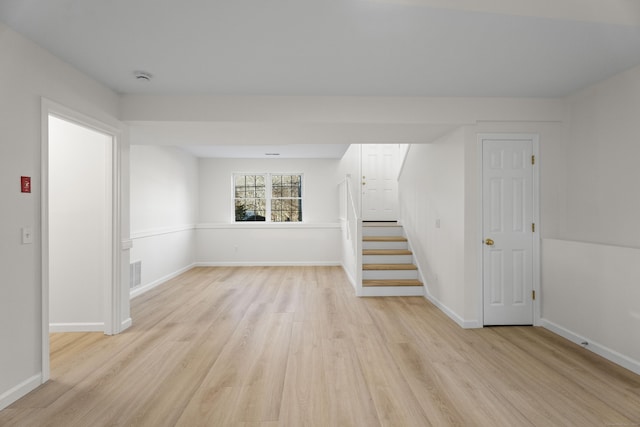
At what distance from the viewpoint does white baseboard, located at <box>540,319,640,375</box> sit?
268 cm

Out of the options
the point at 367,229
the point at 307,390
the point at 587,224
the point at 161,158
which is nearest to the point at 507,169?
the point at 587,224

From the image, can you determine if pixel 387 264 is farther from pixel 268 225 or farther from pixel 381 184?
pixel 268 225

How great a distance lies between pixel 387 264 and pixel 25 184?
14.7ft

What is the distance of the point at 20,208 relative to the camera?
235cm

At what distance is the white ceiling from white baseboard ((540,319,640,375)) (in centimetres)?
245

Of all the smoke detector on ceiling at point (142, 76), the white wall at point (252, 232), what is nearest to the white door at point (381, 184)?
the white wall at point (252, 232)

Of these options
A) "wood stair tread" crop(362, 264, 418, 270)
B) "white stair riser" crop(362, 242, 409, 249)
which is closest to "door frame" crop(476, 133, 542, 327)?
"wood stair tread" crop(362, 264, 418, 270)

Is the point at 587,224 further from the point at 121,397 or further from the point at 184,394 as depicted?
the point at 121,397

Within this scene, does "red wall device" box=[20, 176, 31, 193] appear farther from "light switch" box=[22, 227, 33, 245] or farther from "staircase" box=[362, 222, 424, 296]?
"staircase" box=[362, 222, 424, 296]

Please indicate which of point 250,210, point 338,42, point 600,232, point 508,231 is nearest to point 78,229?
point 338,42

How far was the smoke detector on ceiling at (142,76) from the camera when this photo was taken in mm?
2975

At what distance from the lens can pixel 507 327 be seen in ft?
12.2

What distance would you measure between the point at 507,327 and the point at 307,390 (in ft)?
8.41

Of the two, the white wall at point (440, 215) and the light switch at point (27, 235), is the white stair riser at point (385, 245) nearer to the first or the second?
the white wall at point (440, 215)
